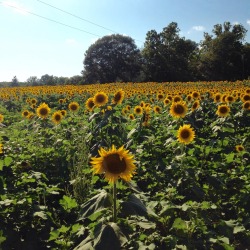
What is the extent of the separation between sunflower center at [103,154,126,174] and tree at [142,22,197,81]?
129ft

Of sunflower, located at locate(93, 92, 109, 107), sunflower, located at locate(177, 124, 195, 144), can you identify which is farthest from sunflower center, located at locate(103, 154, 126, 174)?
sunflower, located at locate(93, 92, 109, 107)

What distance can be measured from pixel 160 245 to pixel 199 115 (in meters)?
5.62

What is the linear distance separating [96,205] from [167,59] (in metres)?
42.7

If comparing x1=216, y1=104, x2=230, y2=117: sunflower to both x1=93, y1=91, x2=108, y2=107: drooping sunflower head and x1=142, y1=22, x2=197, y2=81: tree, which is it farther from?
x1=142, y1=22, x2=197, y2=81: tree

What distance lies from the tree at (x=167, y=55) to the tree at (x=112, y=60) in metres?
2.64

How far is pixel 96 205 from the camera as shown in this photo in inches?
91.4

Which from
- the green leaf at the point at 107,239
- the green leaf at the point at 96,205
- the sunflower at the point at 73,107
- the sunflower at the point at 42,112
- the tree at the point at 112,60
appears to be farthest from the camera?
the tree at the point at 112,60

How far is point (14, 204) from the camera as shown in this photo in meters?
3.31

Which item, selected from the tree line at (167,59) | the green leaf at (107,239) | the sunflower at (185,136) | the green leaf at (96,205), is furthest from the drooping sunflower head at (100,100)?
the tree line at (167,59)

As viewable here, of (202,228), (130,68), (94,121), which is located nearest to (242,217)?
(202,228)

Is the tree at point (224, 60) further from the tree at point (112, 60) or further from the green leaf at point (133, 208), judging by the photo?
the green leaf at point (133, 208)

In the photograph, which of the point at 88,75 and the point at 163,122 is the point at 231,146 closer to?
the point at 163,122

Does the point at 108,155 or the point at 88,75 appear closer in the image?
the point at 108,155

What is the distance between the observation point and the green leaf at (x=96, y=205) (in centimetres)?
229
